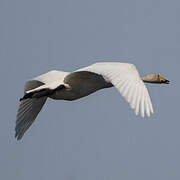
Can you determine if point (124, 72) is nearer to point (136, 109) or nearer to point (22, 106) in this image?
point (136, 109)

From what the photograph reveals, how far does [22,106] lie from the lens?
53.7 ft

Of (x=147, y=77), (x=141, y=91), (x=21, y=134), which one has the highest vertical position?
(x=141, y=91)

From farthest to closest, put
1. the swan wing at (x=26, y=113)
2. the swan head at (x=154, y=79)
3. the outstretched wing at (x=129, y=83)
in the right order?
the swan head at (x=154, y=79) < the swan wing at (x=26, y=113) < the outstretched wing at (x=129, y=83)

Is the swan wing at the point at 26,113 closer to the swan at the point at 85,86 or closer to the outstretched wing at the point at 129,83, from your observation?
the swan at the point at 85,86

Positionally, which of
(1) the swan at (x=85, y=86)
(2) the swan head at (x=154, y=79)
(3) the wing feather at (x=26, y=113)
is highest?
(1) the swan at (x=85, y=86)

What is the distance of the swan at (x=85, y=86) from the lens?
11.3 meters

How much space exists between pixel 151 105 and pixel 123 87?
766 millimetres

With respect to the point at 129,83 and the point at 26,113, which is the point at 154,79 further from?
the point at 129,83

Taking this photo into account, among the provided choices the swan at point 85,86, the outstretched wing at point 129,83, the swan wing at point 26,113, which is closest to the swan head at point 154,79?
the swan at point 85,86

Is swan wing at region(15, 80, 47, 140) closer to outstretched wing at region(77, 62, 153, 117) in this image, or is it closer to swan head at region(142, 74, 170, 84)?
swan head at region(142, 74, 170, 84)

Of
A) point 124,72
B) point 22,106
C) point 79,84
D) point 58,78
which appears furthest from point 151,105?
point 22,106

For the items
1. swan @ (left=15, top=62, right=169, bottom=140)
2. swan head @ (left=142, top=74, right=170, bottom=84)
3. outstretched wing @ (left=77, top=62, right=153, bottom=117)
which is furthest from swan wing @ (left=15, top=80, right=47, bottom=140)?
outstretched wing @ (left=77, top=62, right=153, bottom=117)

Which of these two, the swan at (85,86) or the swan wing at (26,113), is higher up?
the swan at (85,86)

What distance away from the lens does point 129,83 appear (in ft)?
38.5
